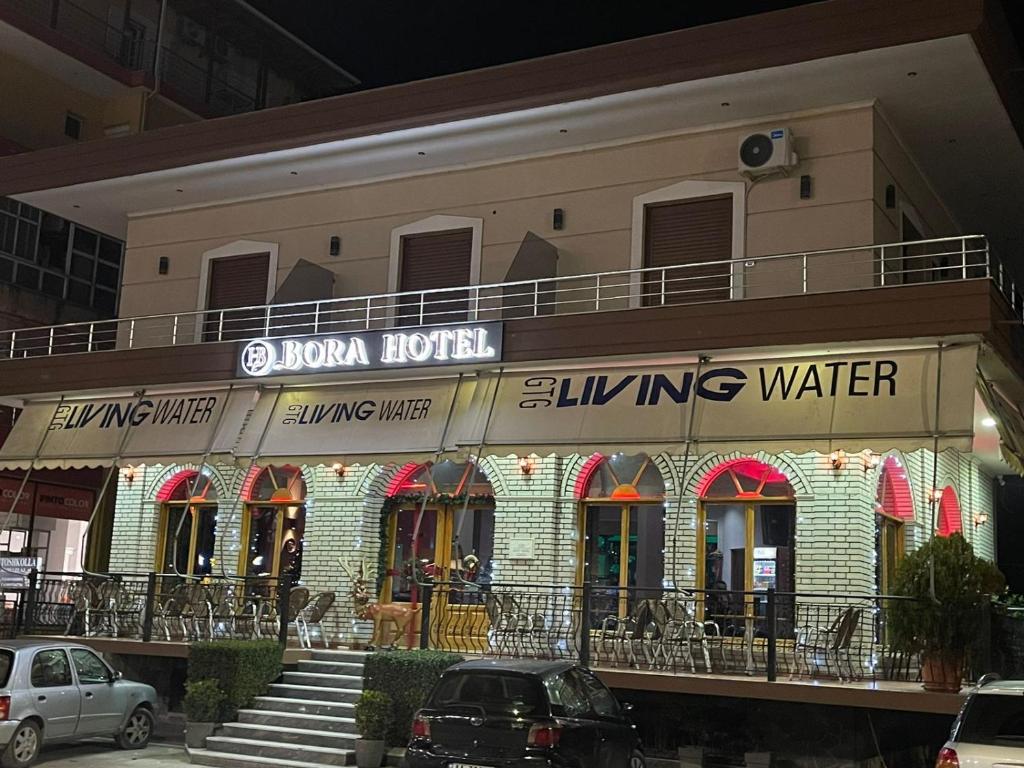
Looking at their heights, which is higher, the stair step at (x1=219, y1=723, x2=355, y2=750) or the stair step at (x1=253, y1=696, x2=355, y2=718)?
the stair step at (x1=253, y1=696, x2=355, y2=718)

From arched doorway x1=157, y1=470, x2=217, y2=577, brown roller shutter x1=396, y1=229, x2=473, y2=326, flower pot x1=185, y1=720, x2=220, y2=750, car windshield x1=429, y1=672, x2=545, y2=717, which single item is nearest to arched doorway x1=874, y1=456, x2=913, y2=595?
brown roller shutter x1=396, y1=229, x2=473, y2=326

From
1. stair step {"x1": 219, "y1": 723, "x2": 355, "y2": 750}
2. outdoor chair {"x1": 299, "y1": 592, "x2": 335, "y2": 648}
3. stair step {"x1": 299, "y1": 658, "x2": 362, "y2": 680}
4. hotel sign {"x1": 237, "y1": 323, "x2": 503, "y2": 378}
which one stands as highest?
hotel sign {"x1": 237, "y1": 323, "x2": 503, "y2": 378}

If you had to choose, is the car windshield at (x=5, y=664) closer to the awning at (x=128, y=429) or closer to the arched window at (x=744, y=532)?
the awning at (x=128, y=429)

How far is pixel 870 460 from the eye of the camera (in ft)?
54.5

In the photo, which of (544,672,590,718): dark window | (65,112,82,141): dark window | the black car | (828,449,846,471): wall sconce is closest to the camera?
the black car

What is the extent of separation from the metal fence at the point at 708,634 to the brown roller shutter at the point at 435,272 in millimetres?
5003

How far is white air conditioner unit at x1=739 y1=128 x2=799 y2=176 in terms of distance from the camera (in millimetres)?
16734

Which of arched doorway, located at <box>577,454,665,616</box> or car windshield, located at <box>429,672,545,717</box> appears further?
arched doorway, located at <box>577,454,665,616</box>

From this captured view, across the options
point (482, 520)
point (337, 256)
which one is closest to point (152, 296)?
point (337, 256)

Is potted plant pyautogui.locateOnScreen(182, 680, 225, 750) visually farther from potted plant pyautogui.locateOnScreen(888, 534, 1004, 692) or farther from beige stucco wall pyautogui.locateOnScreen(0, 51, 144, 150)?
beige stucco wall pyautogui.locateOnScreen(0, 51, 144, 150)

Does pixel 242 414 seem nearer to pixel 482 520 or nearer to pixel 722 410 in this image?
pixel 482 520

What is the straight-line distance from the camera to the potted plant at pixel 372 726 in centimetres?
1423

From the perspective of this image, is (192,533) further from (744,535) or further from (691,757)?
(691,757)

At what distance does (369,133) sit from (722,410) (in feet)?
23.9
